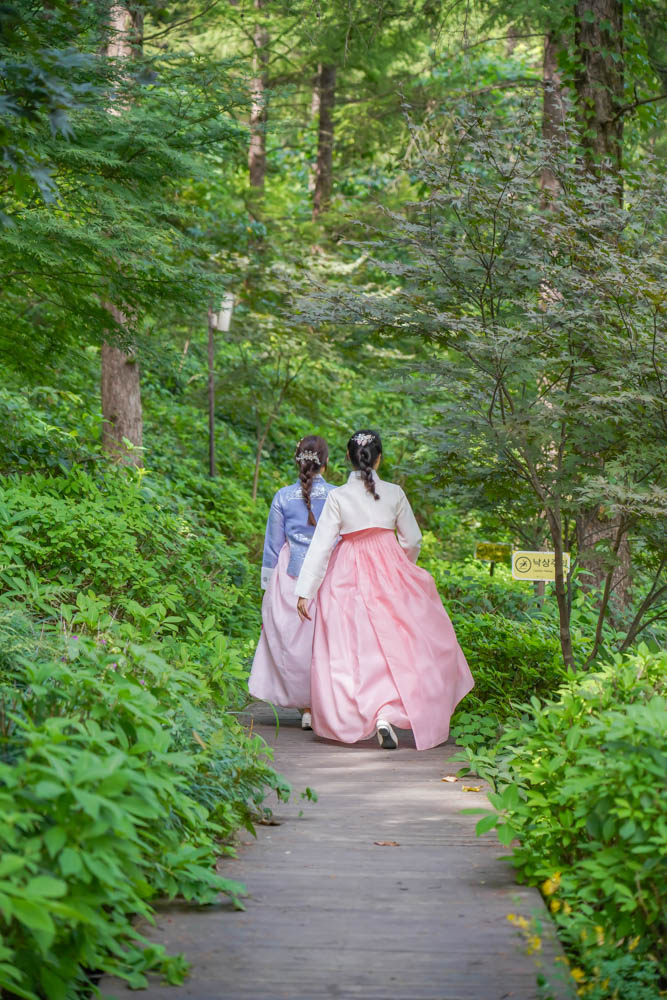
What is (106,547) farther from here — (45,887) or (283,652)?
(45,887)

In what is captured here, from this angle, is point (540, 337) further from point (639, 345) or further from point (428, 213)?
point (428, 213)

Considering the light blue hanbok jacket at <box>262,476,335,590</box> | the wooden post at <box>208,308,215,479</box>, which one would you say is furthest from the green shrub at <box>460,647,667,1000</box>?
the wooden post at <box>208,308,215,479</box>

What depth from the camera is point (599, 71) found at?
8.76 metres

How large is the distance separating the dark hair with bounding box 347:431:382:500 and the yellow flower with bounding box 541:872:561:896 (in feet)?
11.2

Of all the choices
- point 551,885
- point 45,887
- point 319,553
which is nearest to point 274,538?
point 319,553

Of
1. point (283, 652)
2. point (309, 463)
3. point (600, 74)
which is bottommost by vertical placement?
point (283, 652)

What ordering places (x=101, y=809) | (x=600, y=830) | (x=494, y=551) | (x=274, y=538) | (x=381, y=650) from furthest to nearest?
(x=494, y=551), (x=274, y=538), (x=381, y=650), (x=600, y=830), (x=101, y=809)

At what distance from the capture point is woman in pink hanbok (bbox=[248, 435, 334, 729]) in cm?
727

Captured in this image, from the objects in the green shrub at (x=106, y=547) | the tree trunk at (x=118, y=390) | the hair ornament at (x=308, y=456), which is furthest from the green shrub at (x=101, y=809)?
the tree trunk at (x=118, y=390)

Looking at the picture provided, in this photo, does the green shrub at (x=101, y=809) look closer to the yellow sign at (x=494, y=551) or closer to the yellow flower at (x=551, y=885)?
the yellow flower at (x=551, y=885)

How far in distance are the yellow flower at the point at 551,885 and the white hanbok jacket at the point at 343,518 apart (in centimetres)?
330

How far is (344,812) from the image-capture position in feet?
15.3

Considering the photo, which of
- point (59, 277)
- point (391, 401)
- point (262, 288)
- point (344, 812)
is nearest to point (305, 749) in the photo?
point (344, 812)

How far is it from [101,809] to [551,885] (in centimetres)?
142
